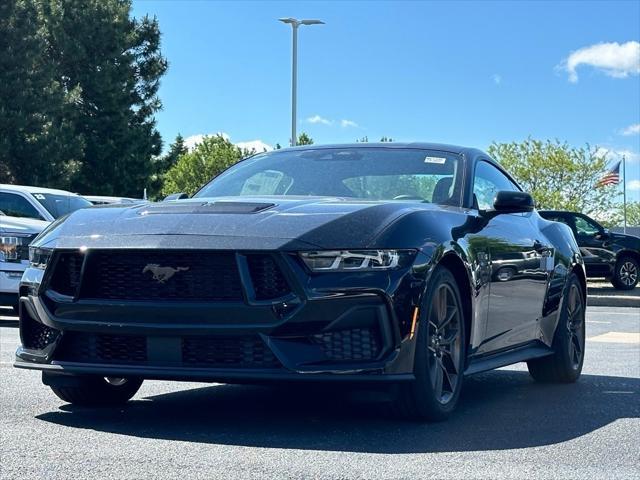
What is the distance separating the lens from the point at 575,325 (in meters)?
7.95

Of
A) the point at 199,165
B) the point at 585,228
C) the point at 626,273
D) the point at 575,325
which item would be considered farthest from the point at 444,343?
the point at 199,165

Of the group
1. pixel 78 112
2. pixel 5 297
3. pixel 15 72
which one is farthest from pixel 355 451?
pixel 78 112

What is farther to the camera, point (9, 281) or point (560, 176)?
point (560, 176)

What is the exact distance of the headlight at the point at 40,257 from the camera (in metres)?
5.34

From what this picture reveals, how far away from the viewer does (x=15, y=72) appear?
1572 inches

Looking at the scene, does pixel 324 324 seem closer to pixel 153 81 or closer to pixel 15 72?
pixel 15 72

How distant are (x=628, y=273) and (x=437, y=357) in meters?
20.6

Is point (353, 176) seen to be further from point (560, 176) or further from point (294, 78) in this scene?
point (560, 176)

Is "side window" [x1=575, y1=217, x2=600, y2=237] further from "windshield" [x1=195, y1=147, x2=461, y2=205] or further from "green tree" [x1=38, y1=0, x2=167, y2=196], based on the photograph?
"green tree" [x1=38, y1=0, x2=167, y2=196]

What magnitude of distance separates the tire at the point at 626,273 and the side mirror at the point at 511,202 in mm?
19192

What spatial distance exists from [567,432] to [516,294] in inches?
50.2

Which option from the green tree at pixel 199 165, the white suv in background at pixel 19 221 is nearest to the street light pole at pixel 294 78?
the white suv in background at pixel 19 221

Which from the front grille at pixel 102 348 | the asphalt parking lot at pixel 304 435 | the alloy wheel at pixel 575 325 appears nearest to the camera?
the asphalt parking lot at pixel 304 435

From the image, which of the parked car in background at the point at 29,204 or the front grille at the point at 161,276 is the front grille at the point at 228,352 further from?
the parked car in background at the point at 29,204
